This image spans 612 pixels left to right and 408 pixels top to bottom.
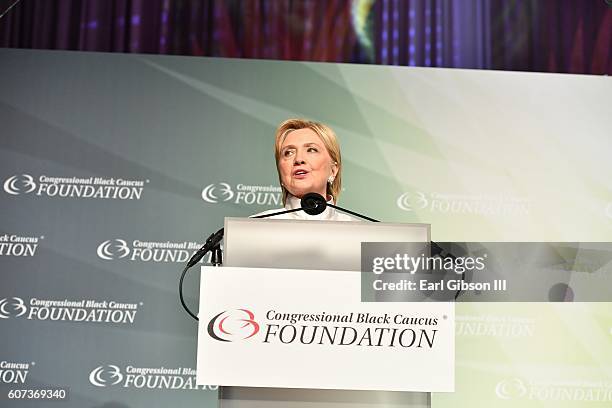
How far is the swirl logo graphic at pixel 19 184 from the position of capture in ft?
14.0

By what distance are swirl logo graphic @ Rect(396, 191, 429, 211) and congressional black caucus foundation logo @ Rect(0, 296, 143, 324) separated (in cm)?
153

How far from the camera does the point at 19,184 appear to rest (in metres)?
4.27

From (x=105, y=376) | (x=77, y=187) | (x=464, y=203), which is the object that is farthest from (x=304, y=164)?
(x=105, y=376)

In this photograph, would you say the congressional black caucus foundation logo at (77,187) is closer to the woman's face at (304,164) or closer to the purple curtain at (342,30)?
the woman's face at (304,164)

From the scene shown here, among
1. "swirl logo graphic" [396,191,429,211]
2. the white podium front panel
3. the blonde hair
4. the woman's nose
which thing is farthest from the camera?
"swirl logo graphic" [396,191,429,211]

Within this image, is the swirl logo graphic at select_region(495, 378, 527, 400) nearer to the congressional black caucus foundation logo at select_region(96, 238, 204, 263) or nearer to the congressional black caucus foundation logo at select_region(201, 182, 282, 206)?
the congressional black caucus foundation logo at select_region(201, 182, 282, 206)

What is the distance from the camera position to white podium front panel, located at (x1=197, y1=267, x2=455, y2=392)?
176 centimetres

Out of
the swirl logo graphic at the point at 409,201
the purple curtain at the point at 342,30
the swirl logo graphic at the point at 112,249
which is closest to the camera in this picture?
the swirl logo graphic at the point at 112,249

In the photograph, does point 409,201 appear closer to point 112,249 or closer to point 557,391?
point 557,391

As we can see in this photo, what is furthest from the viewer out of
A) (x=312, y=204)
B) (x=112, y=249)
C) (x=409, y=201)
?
(x=409, y=201)

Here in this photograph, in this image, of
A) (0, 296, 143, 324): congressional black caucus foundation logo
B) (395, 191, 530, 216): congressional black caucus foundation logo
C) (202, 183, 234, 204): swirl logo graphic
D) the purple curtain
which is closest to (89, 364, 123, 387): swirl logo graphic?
(0, 296, 143, 324): congressional black caucus foundation logo

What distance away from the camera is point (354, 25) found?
5.04 m

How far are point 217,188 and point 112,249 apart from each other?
661 millimetres

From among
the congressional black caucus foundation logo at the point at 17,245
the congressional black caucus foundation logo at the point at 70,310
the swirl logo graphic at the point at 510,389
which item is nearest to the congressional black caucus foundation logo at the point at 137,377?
the congressional black caucus foundation logo at the point at 70,310
